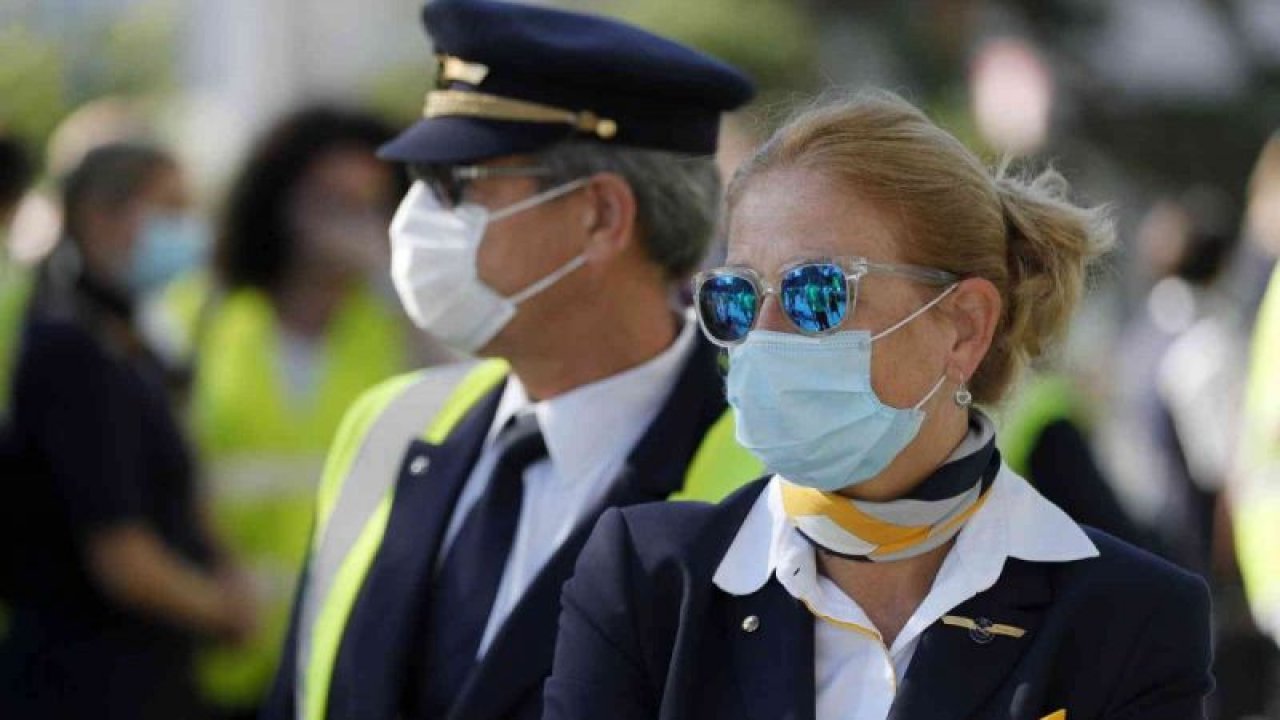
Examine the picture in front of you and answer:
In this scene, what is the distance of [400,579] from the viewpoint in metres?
3.55

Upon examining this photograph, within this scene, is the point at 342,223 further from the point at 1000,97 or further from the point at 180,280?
the point at 1000,97

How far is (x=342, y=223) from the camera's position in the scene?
20.6ft

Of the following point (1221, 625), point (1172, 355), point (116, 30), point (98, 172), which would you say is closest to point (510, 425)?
point (98, 172)

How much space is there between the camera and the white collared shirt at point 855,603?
272 cm

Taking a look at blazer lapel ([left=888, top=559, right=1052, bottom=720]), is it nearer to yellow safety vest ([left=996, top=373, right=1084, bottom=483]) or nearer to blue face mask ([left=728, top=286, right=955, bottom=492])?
blue face mask ([left=728, top=286, right=955, bottom=492])

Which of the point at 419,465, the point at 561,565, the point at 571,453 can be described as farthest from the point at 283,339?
the point at 561,565

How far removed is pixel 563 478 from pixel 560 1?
14.5m

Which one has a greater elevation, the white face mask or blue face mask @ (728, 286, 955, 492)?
blue face mask @ (728, 286, 955, 492)

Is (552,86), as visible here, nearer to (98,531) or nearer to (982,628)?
(982,628)

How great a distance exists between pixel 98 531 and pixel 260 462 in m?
0.67

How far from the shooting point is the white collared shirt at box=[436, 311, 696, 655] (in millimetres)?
3559

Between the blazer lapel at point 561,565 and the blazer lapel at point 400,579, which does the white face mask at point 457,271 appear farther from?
the blazer lapel at point 561,565

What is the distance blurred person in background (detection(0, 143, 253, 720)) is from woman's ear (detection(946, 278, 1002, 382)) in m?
2.89

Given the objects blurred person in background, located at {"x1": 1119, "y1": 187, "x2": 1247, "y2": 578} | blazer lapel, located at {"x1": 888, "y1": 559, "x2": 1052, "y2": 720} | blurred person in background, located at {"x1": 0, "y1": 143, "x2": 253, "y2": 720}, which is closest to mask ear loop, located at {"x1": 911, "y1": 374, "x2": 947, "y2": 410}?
blazer lapel, located at {"x1": 888, "y1": 559, "x2": 1052, "y2": 720}
